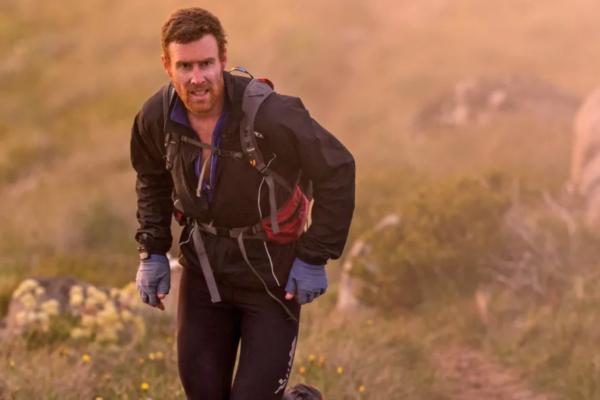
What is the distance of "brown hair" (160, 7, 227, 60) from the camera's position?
3.52m

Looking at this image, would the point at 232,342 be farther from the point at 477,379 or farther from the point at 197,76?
the point at 477,379

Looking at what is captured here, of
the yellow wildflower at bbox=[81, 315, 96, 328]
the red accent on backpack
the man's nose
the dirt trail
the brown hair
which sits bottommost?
the dirt trail

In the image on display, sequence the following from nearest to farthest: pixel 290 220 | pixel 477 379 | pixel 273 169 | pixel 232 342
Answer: pixel 273 169 < pixel 290 220 < pixel 232 342 < pixel 477 379

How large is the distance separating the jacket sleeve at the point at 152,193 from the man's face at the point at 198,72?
40 centimetres

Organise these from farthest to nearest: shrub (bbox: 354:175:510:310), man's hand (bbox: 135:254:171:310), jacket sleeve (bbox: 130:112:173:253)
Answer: shrub (bbox: 354:175:510:310), man's hand (bbox: 135:254:171:310), jacket sleeve (bbox: 130:112:173:253)

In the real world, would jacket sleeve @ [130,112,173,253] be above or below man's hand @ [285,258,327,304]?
above

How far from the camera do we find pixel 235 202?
3736mm

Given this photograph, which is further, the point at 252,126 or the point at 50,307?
the point at 50,307

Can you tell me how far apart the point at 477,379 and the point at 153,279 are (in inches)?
136

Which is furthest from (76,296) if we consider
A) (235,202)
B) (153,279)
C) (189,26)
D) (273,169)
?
(189,26)

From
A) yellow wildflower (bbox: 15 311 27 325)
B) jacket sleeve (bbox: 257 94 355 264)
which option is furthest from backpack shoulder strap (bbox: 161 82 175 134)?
yellow wildflower (bbox: 15 311 27 325)

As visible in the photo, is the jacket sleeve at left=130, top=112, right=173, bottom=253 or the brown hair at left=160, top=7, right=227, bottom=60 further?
the jacket sleeve at left=130, top=112, right=173, bottom=253

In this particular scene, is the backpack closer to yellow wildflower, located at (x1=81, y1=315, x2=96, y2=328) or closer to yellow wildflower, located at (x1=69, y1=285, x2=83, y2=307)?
yellow wildflower, located at (x1=69, y1=285, x2=83, y2=307)

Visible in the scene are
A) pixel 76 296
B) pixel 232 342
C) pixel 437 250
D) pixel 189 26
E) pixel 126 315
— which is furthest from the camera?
pixel 437 250
